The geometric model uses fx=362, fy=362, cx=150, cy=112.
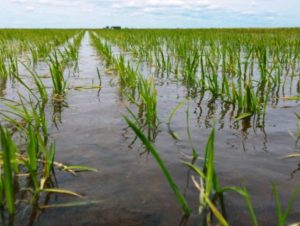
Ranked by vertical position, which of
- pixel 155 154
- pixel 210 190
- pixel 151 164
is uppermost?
pixel 155 154

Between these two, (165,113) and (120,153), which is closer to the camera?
(120,153)

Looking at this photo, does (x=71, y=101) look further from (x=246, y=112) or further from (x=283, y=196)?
(x=283, y=196)

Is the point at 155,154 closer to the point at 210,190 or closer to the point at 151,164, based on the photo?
the point at 210,190

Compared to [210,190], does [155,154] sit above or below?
above

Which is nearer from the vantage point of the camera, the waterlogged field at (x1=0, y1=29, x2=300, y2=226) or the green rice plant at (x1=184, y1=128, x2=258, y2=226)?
the green rice plant at (x1=184, y1=128, x2=258, y2=226)

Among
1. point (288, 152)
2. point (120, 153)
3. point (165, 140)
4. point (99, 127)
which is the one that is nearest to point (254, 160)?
point (288, 152)

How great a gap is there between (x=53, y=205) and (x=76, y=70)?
6359mm

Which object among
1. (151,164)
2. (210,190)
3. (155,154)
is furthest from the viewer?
(151,164)

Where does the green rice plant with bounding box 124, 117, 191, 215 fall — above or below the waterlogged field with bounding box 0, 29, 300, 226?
above

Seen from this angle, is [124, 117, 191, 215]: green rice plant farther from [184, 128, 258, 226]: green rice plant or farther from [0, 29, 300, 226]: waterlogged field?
[184, 128, 258, 226]: green rice plant

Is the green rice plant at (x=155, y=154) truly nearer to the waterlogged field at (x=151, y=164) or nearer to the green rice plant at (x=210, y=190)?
the waterlogged field at (x=151, y=164)

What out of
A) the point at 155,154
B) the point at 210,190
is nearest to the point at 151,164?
Answer: the point at 210,190

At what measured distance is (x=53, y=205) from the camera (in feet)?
6.86

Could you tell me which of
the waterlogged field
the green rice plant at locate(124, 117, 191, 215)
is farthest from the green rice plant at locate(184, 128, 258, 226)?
the green rice plant at locate(124, 117, 191, 215)
